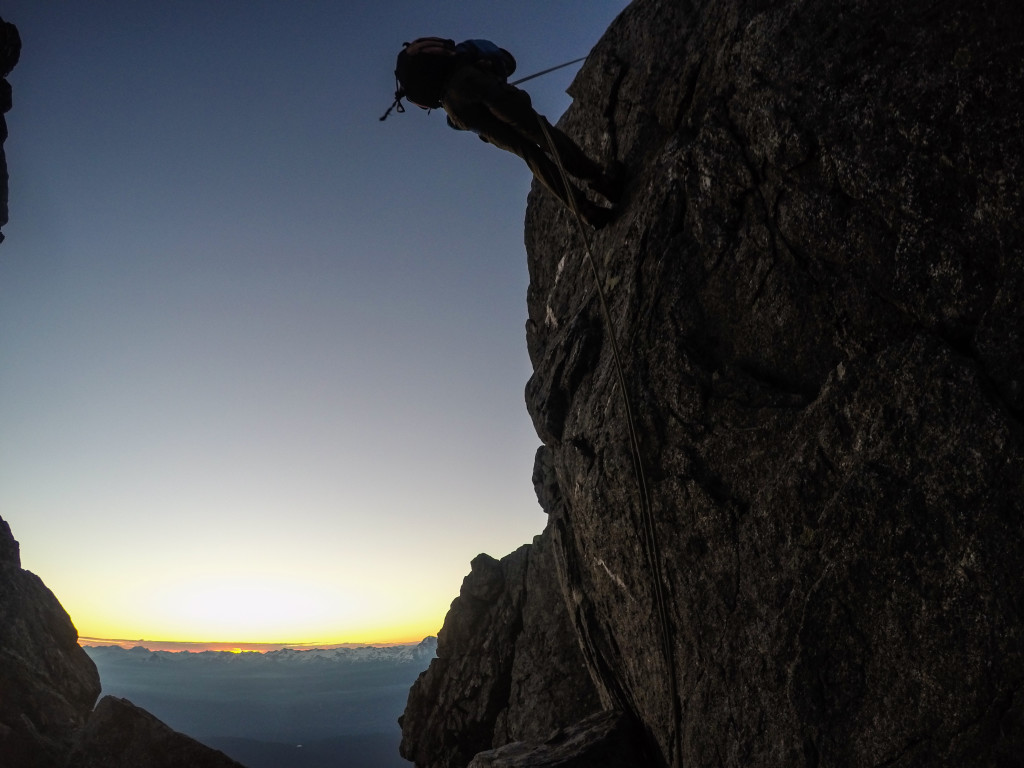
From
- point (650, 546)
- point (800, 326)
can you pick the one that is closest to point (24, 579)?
point (650, 546)

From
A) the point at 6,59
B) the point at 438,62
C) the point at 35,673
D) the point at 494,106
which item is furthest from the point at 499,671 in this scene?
the point at 6,59

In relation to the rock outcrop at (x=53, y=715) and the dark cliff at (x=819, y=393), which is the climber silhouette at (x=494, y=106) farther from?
the rock outcrop at (x=53, y=715)

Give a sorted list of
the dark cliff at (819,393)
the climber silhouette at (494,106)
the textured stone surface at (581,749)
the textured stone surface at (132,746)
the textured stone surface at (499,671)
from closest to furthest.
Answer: the dark cliff at (819,393) < the textured stone surface at (581,749) < the climber silhouette at (494,106) < the textured stone surface at (499,671) < the textured stone surface at (132,746)

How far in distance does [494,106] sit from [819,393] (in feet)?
18.1

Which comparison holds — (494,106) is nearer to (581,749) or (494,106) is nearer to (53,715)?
(581,749)

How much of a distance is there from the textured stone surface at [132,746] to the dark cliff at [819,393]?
23.7 metres

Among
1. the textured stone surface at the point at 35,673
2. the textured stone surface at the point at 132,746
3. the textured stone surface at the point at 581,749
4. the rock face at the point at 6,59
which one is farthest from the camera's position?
the rock face at the point at 6,59

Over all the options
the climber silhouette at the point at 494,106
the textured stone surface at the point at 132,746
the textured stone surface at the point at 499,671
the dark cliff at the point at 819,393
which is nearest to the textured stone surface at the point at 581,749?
the dark cliff at the point at 819,393

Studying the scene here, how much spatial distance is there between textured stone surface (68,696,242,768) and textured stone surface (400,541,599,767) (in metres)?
8.38

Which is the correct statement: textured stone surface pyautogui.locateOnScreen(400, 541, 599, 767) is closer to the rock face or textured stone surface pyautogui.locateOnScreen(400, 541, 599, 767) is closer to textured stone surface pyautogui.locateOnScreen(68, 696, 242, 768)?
textured stone surface pyautogui.locateOnScreen(68, 696, 242, 768)

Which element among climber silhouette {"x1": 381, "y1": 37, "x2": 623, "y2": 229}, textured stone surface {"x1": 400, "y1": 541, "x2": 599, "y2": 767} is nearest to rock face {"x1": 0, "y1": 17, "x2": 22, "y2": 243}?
climber silhouette {"x1": 381, "y1": 37, "x2": 623, "y2": 229}

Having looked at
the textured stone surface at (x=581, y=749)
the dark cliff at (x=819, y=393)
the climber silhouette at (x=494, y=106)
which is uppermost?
the climber silhouette at (x=494, y=106)

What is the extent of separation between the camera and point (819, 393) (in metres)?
5.55

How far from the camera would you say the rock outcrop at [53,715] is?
23995 mm
